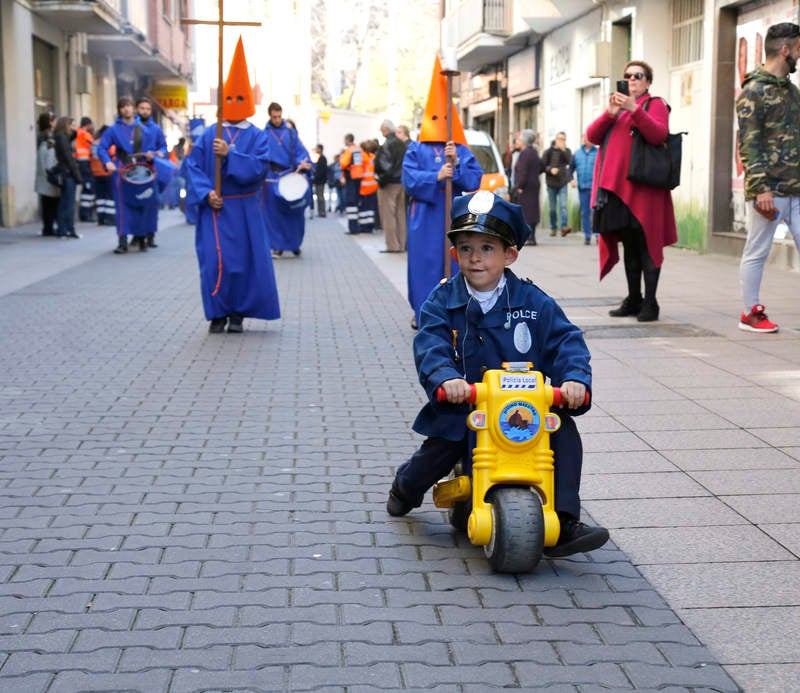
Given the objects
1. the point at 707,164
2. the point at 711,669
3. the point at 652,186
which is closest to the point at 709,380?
the point at 652,186

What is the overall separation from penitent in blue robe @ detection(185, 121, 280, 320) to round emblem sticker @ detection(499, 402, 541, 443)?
20.7 ft

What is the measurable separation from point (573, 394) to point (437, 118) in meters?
5.58

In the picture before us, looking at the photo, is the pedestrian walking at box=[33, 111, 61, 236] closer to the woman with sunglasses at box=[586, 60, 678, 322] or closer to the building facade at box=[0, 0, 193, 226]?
the building facade at box=[0, 0, 193, 226]

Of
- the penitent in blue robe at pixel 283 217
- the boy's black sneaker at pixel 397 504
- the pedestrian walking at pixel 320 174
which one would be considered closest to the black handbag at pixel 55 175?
the penitent in blue robe at pixel 283 217

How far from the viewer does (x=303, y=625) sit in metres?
3.76

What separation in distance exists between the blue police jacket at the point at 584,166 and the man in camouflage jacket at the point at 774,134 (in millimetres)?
11952

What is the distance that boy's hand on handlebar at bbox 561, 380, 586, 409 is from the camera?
165 inches

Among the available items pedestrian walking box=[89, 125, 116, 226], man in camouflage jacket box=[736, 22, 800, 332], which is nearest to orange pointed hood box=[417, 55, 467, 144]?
man in camouflage jacket box=[736, 22, 800, 332]

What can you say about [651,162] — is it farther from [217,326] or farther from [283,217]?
[283,217]

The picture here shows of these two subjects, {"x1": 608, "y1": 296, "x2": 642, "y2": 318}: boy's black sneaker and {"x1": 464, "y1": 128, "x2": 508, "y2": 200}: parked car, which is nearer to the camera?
{"x1": 608, "y1": 296, "x2": 642, "y2": 318}: boy's black sneaker

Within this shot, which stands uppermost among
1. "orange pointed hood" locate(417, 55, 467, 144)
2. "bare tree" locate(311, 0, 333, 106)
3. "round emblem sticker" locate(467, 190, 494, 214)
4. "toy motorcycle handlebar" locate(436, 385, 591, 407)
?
"bare tree" locate(311, 0, 333, 106)

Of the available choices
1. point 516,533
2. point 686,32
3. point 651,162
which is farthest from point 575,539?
point 686,32

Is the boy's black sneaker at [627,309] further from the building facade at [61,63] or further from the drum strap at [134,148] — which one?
the building facade at [61,63]

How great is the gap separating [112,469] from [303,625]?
221cm
